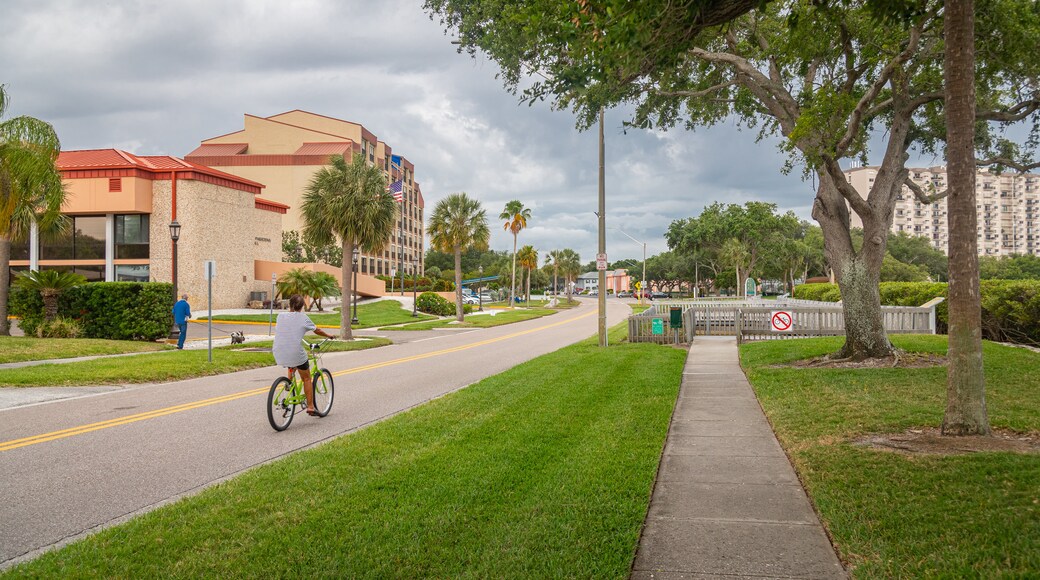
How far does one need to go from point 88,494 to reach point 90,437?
294 centimetres

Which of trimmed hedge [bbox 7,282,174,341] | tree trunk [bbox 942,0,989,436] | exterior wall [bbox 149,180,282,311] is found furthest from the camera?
exterior wall [bbox 149,180,282,311]

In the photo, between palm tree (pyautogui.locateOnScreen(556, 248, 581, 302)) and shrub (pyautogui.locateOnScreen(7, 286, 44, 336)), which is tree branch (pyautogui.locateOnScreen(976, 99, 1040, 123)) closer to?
shrub (pyautogui.locateOnScreen(7, 286, 44, 336))

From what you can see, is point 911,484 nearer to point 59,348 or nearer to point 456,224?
point 59,348

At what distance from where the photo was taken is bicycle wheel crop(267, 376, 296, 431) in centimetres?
888

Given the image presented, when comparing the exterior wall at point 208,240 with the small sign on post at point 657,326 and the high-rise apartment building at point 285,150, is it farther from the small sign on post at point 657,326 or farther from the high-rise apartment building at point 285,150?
the high-rise apartment building at point 285,150

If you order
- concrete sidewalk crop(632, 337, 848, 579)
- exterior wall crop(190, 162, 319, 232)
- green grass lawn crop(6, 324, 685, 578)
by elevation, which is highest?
exterior wall crop(190, 162, 319, 232)

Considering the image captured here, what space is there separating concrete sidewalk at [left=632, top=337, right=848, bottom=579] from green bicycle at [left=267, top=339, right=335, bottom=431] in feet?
17.1

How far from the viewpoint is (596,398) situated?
1073 centimetres

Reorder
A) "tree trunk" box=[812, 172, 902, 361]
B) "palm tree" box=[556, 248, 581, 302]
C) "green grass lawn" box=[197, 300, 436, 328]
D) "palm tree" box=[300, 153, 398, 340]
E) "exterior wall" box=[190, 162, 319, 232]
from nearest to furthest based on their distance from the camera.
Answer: "tree trunk" box=[812, 172, 902, 361] < "palm tree" box=[300, 153, 398, 340] < "green grass lawn" box=[197, 300, 436, 328] < "exterior wall" box=[190, 162, 319, 232] < "palm tree" box=[556, 248, 581, 302]

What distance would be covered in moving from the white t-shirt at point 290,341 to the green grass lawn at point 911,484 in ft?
21.0

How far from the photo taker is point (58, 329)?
864 inches

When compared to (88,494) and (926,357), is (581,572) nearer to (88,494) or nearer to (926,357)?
(88,494)

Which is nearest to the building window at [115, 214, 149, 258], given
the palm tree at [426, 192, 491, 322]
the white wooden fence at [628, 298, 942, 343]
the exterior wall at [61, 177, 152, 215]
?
the exterior wall at [61, 177, 152, 215]

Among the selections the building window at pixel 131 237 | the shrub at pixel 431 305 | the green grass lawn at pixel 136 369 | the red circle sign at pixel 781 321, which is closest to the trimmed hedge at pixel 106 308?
the green grass lawn at pixel 136 369
